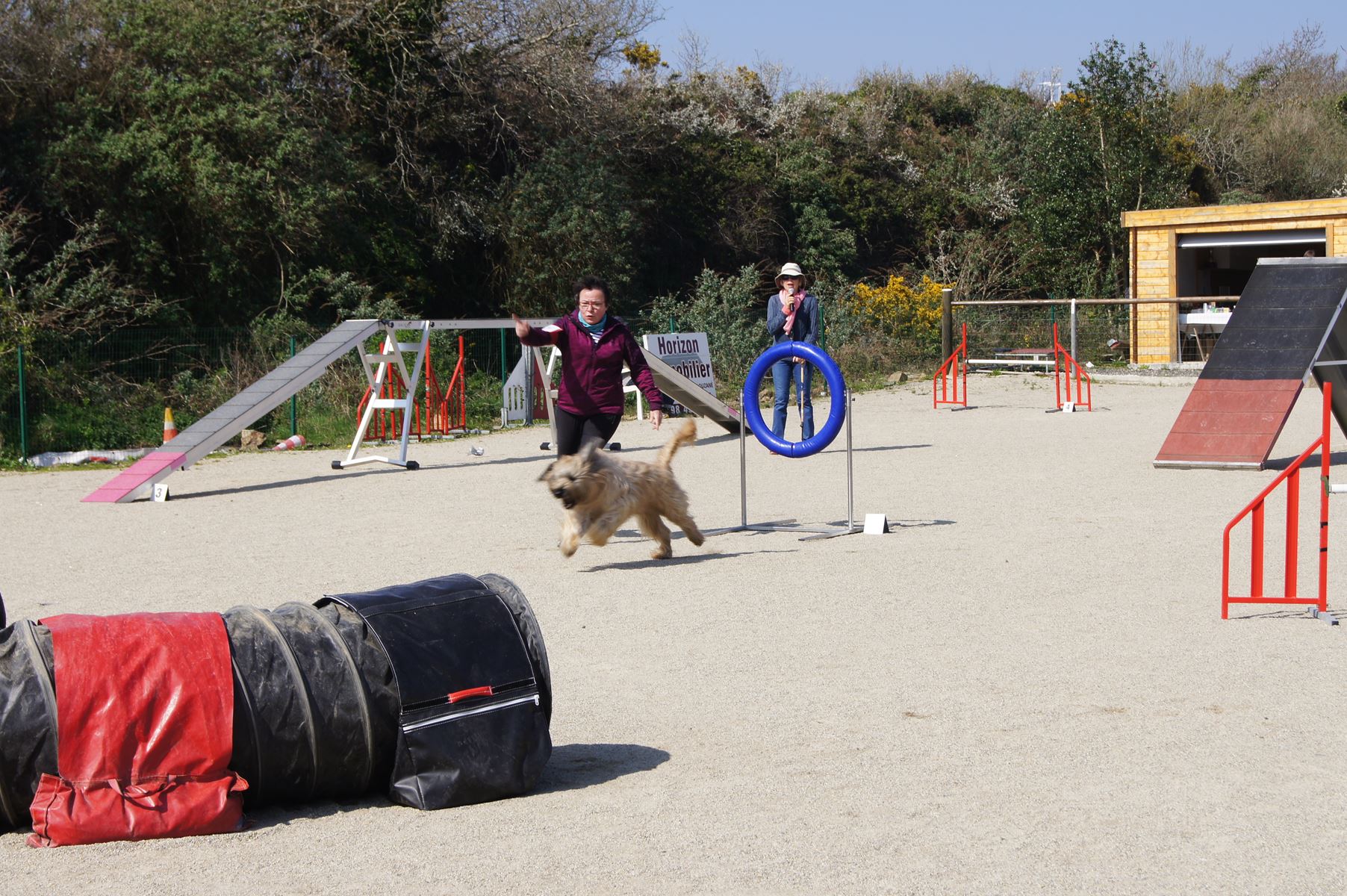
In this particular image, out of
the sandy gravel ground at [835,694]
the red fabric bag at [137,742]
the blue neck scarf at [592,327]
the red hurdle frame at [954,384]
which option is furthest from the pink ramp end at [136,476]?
the red hurdle frame at [954,384]

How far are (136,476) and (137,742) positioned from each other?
874 centimetres

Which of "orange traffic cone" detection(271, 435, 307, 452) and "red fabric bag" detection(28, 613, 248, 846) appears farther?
"orange traffic cone" detection(271, 435, 307, 452)

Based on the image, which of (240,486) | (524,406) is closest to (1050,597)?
(240,486)

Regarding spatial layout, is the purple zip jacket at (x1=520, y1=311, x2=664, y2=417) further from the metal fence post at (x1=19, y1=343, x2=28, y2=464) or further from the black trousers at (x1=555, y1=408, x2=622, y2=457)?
the metal fence post at (x1=19, y1=343, x2=28, y2=464)

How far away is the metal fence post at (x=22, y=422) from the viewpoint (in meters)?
15.5

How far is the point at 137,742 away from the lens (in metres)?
3.82

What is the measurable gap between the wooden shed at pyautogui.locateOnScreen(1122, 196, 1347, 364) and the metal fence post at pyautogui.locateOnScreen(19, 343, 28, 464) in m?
20.1

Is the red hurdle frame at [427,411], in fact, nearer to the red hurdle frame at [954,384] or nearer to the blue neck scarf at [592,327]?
the red hurdle frame at [954,384]

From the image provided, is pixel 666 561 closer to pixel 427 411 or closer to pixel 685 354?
pixel 427 411

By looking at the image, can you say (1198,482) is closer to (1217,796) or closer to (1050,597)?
(1050,597)

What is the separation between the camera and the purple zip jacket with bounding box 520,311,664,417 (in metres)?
8.58

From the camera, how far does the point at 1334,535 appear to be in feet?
28.4

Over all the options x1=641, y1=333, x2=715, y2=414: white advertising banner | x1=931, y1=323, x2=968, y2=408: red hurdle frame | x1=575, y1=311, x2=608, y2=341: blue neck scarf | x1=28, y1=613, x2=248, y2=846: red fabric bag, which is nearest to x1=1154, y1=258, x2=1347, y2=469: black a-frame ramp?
x1=575, y1=311, x2=608, y2=341: blue neck scarf

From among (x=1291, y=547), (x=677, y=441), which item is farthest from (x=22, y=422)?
(x=1291, y=547)
